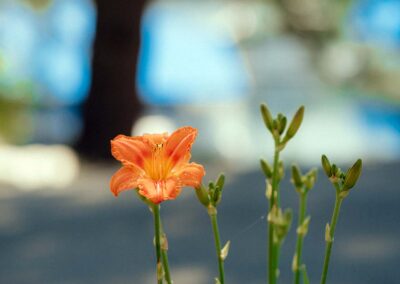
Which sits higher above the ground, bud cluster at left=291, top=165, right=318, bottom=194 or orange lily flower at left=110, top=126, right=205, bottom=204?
orange lily flower at left=110, top=126, right=205, bottom=204

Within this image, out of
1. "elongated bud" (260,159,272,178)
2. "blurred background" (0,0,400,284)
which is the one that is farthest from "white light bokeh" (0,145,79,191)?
"elongated bud" (260,159,272,178)

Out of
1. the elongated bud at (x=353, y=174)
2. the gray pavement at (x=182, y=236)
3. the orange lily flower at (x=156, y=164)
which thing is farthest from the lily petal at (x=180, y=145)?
the gray pavement at (x=182, y=236)

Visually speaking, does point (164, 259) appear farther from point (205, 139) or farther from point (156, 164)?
point (205, 139)

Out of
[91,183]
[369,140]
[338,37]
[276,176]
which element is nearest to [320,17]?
[338,37]

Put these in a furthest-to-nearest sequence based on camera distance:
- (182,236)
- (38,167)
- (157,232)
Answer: (38,167) < (182,236) < (157,232)

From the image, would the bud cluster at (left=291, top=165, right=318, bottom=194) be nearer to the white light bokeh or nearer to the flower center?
the flower center

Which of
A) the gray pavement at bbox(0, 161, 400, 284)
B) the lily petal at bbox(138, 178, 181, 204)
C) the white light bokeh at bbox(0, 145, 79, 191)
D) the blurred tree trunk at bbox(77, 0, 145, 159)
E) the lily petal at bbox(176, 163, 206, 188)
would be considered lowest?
the lily petal at bbox(138, 178, 181, 204)

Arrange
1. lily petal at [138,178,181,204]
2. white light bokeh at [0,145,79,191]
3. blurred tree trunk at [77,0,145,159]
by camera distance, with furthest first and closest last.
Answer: blurred tree trunk at [77,0,145,159]
white light bokeh at [0,145,79,191]
lily petal at [138,178,181,204]

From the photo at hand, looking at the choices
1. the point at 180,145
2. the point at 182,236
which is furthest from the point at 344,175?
the point at 182,236
